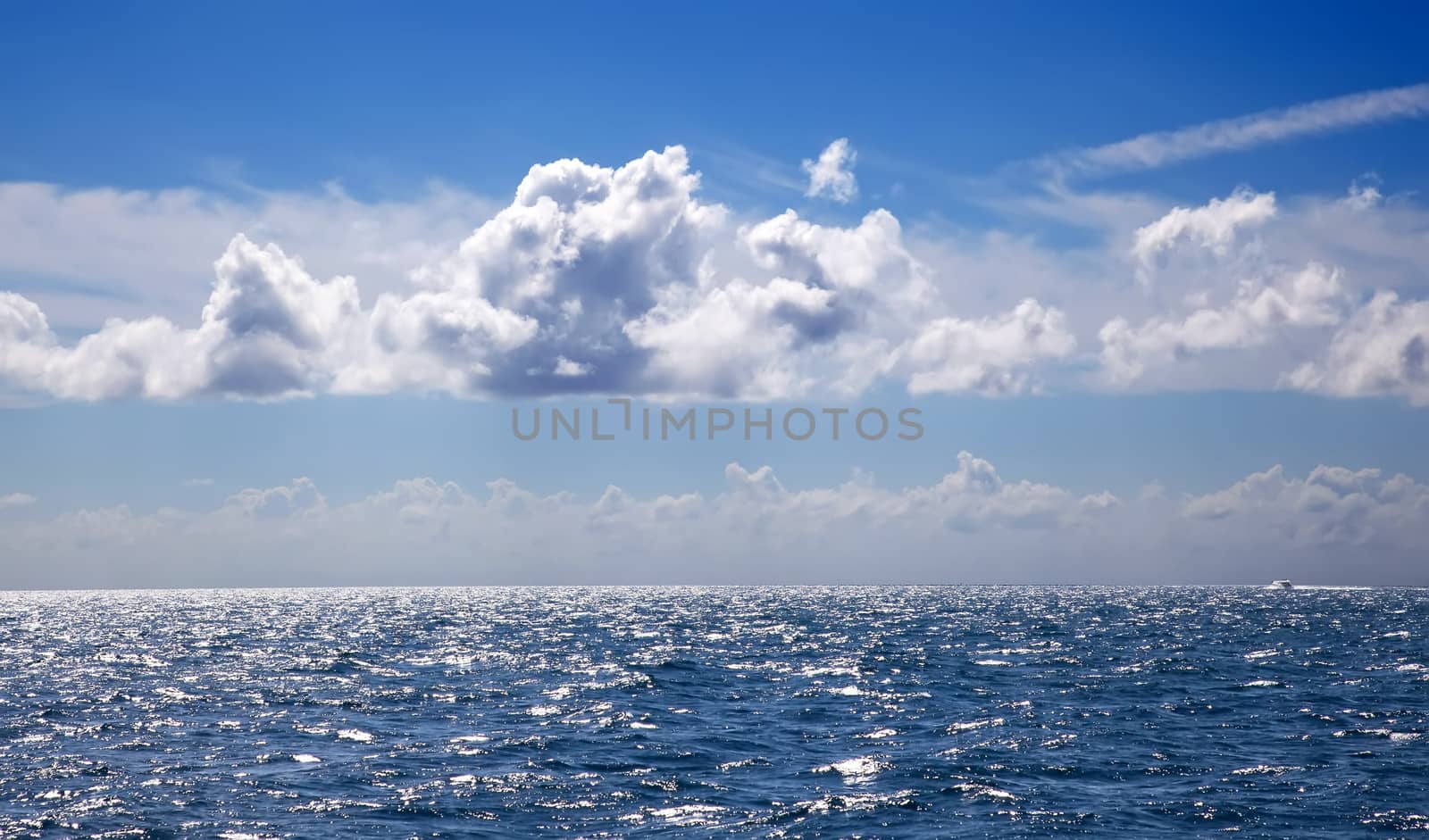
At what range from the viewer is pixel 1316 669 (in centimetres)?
6838

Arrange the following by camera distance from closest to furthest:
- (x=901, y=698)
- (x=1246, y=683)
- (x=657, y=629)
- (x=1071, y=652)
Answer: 1. (x=901, y=698)
2. (x=1246, y=683)
3. (x=1071, y=652)
4. (x=657, y=629)

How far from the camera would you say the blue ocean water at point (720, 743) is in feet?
102

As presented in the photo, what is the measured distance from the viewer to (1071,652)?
83.2 m

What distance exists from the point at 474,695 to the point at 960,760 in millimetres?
29206

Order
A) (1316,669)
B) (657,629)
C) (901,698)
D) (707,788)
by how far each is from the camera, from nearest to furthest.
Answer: (707,788), (901,698), (1316,669), (657,629)

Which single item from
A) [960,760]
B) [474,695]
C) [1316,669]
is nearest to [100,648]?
[474,695]

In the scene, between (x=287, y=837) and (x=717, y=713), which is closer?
(x=287, y=837)

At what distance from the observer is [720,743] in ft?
142

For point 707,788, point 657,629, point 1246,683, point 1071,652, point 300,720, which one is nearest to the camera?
point 707,788

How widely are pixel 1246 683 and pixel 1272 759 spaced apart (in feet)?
80.6

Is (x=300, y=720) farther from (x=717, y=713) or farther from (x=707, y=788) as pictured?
(x=707, y=788)

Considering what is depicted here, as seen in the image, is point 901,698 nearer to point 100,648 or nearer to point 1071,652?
point 1071,652

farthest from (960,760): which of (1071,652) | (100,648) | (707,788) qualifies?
(100,648)

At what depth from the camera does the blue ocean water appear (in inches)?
1227
